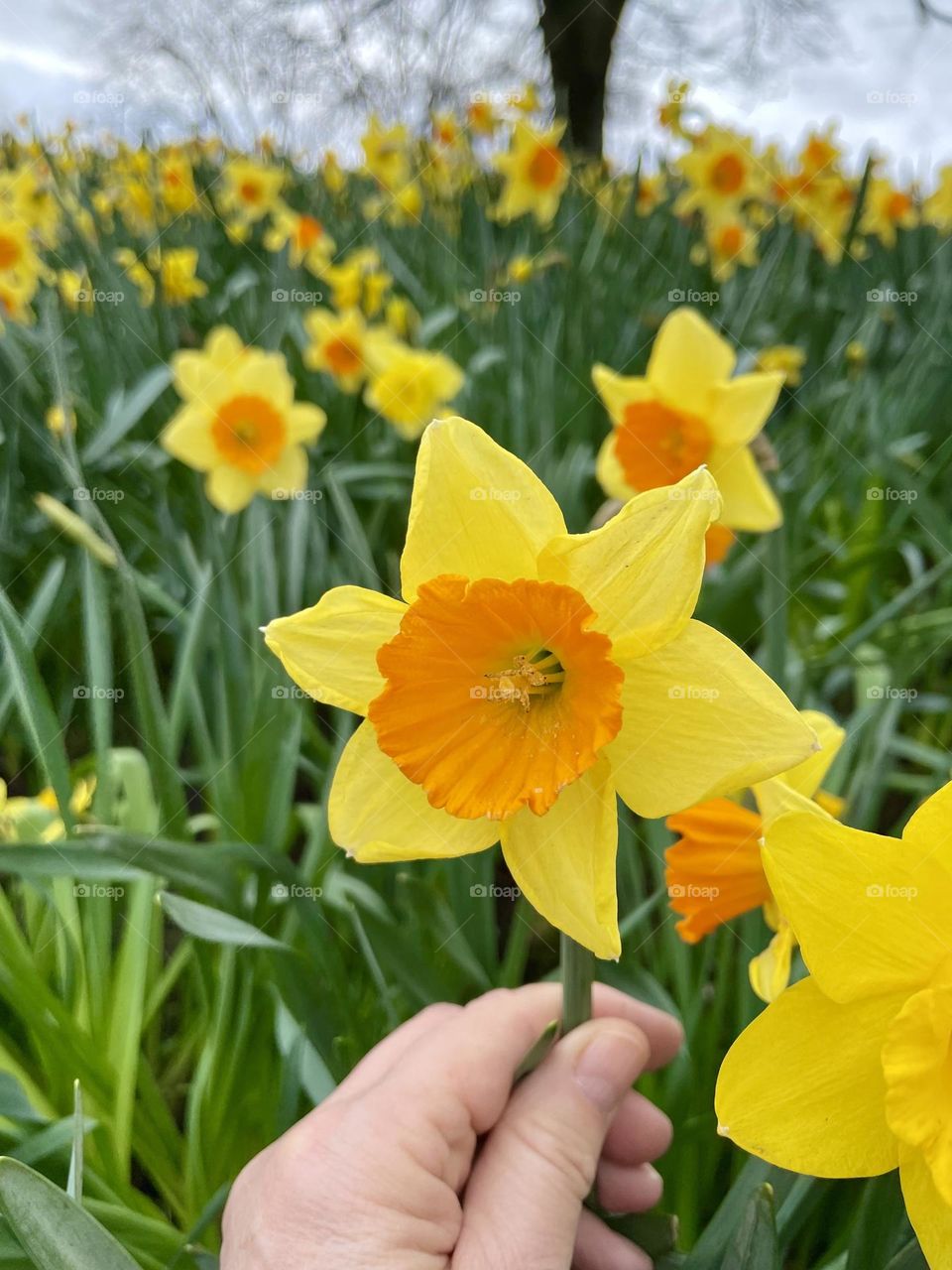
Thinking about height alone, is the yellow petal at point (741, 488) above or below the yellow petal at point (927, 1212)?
above

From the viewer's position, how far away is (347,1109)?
759mm

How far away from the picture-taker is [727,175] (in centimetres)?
386

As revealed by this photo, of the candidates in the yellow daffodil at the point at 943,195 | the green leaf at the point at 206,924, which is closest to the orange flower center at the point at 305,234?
the yellow daffodil at the point at 943,195

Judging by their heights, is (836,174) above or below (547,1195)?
above

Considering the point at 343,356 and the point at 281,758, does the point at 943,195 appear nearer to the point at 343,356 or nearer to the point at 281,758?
the point at 343,356

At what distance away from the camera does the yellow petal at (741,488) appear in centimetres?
160

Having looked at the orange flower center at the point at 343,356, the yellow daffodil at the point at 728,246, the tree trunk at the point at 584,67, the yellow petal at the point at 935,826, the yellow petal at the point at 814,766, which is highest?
the tree trunk at the point at 584,67

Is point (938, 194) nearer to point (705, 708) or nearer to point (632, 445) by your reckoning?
point (632, 445)

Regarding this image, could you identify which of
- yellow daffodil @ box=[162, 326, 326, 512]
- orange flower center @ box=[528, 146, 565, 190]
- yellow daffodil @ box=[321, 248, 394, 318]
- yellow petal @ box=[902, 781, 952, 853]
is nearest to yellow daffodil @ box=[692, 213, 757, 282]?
orange flower center @ box=[528, 146, 565, 190]

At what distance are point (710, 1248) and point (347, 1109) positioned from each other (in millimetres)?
363

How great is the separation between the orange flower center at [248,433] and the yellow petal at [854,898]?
1.98 m

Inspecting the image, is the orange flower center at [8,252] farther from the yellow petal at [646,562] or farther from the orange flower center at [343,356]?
the yellow petal at [646,562]

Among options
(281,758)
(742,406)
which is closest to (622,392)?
(742,406)

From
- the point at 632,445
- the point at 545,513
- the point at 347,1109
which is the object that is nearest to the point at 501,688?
the point at 545,513
